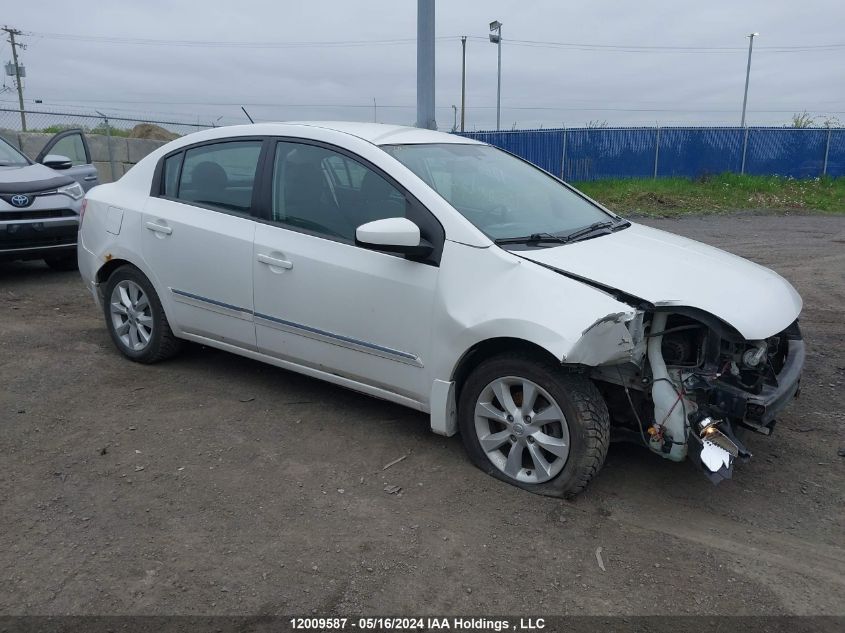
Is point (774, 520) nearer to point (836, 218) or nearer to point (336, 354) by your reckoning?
point (336, 354)

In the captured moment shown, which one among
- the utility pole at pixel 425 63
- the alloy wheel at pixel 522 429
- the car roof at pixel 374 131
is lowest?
the alloy wheel at pixel 522 429

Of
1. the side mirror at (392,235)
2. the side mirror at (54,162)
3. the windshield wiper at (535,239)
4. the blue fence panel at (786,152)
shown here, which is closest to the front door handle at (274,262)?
the side mirror at (392,235)

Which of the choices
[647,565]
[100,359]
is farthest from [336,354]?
[100,359]

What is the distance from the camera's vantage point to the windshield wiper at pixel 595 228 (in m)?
4.23

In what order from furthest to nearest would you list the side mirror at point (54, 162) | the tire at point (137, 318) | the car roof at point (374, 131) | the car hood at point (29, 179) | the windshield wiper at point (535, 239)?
the side mirror at point (54, 162)
the car hood at point (29, 179)
the tire at point (137, 318)
the car roof at point (374, 131)
the windshield wiper at point (535, 239)

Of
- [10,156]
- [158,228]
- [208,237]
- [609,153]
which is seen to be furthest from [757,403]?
[609,153]

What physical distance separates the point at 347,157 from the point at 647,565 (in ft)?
8.77

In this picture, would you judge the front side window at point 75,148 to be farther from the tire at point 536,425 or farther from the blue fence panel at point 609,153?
the blue fence panel at point 609,153

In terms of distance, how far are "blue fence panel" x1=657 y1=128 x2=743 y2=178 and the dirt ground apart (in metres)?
18.5

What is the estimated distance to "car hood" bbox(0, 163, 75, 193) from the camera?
809 cm

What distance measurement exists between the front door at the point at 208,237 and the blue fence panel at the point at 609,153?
1785 cm

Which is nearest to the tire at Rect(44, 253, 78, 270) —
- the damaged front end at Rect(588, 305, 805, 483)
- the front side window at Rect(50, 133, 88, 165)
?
the front side window at Rect(50, 133, 88, 165)

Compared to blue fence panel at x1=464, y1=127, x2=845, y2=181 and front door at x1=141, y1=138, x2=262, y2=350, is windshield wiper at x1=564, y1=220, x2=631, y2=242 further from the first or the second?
blue fence panel at x1=464, y1=127, x2=845, y2=181

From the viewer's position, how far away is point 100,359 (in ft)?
18.7
